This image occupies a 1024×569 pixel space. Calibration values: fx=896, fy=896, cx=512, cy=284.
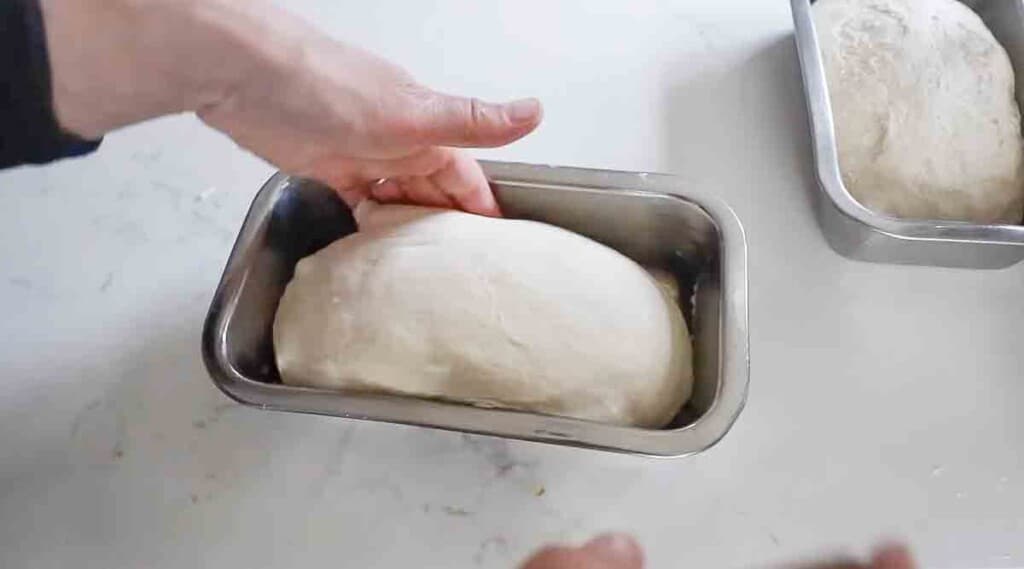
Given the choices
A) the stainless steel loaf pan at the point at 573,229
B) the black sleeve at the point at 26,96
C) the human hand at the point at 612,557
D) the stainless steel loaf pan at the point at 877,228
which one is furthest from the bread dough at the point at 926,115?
the black sleeve at the point at 26,96

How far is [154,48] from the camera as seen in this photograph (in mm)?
677

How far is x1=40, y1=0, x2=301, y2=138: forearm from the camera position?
0.67 metres

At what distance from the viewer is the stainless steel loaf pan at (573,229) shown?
0.68 meters

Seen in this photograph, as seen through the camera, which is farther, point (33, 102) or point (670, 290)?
point (670, 290)

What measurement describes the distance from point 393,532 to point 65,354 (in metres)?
0.35

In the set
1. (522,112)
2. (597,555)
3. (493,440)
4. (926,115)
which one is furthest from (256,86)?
(926,115)

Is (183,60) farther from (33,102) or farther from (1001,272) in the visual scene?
(1001,272)

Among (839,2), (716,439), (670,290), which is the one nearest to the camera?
(716,439)

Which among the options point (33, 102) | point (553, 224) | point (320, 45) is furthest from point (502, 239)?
point (33, 102)

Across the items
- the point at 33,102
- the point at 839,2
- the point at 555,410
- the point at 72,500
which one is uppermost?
the point at 839,2

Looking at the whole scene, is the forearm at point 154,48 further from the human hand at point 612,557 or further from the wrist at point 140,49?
the human hand at point 612,557

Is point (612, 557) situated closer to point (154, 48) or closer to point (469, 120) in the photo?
point (469, 120)

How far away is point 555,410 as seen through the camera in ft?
2.33

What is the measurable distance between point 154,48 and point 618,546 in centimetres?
53
